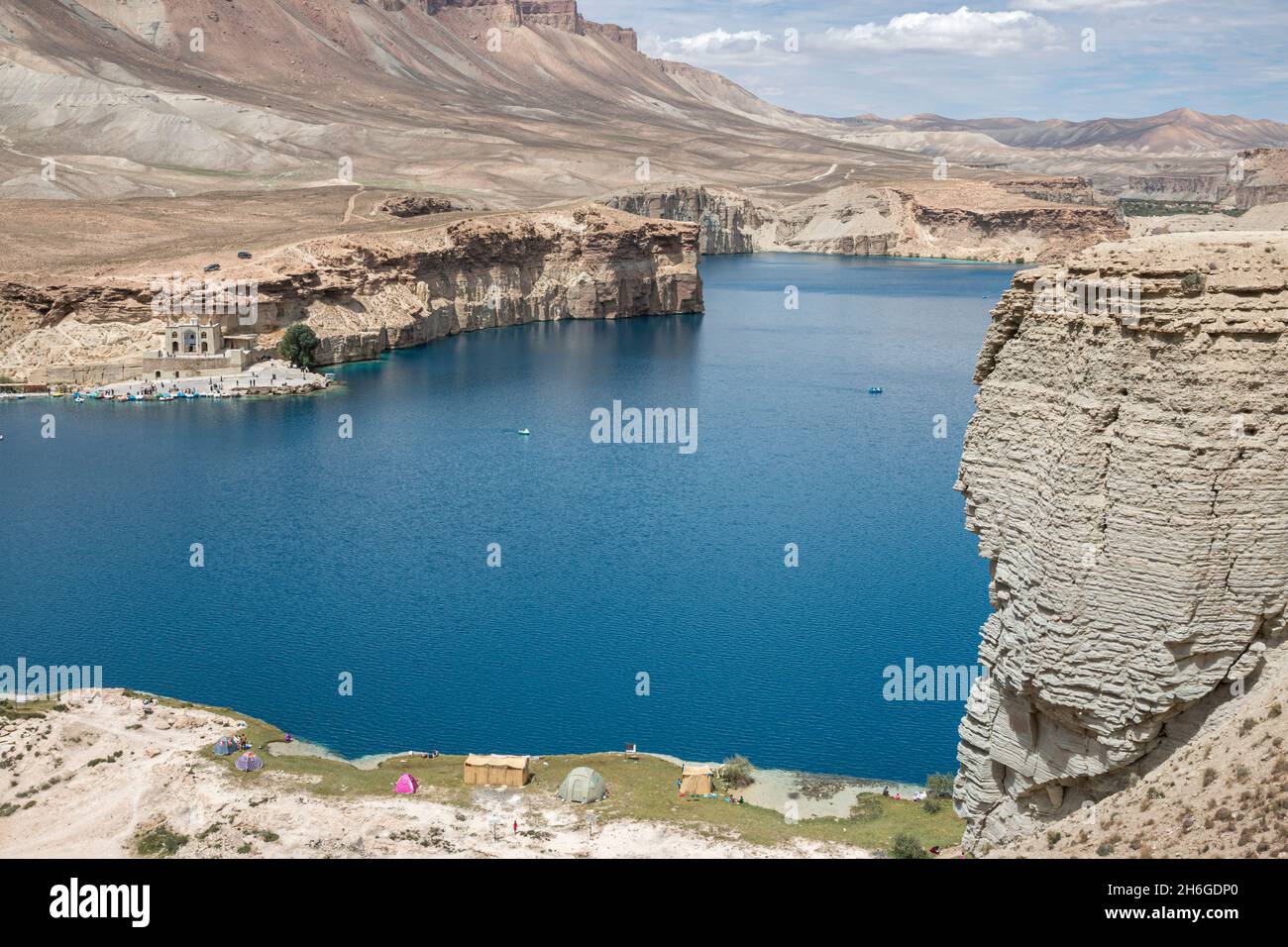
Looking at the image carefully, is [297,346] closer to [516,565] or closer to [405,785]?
[516,565]

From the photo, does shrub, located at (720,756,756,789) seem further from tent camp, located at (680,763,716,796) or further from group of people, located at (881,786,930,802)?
group of people, located at (881,786,930,802)

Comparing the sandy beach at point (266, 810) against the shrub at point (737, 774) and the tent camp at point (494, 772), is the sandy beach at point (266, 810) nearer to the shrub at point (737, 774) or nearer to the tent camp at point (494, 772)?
the tent camp at point (494, 772)

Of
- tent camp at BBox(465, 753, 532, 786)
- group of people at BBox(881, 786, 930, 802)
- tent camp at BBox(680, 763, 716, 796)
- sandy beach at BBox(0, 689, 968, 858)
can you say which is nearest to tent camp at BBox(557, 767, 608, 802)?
sandy beach at BBox(0, 689, 968, 858)

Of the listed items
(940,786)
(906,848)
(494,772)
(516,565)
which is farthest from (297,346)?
(906,848)

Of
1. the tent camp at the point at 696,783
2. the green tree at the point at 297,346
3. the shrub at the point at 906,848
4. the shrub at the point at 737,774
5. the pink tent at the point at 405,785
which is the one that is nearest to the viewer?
the shrub at the point at 906,848

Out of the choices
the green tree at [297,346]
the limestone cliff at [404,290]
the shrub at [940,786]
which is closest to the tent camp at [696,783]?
the shrub at [940,786]

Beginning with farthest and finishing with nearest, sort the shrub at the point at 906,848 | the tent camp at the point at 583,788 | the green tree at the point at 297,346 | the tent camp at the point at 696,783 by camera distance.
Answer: the green tree at the point at 297,346, the tent camp at the point at 696,783, the tent camp at the point at 583,788, the shrub at the point at 906,848
